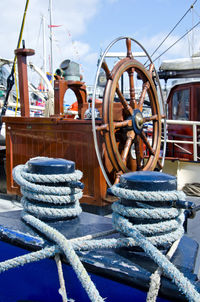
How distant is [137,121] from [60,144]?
890mm

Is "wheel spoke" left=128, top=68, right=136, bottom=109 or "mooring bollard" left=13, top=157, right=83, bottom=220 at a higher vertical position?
"wheel spoke" left=128, top=68, right=136, bottom=109

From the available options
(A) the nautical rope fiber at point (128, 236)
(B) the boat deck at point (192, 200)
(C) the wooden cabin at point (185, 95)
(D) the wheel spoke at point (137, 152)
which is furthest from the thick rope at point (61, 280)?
(C) the wooden cabin at point (185, 95)

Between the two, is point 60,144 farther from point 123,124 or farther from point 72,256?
point 72,256

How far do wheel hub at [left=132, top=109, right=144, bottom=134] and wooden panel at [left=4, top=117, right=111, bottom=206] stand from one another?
1.74 ft

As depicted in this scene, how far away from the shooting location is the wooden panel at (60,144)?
10.8 feet

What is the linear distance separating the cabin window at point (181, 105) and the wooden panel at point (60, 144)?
14.5 feet

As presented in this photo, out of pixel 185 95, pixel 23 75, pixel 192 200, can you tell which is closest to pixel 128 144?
pixel 192 200

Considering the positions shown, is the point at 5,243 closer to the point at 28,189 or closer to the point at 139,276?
the point at 28,189

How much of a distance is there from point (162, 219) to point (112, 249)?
0.33 m

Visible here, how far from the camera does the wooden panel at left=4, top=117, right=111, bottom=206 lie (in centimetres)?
330

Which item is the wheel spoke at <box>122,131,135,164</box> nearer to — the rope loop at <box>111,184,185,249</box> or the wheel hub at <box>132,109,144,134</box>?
the wheel hub at <box>132,109,144,134</box>

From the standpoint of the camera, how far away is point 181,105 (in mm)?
7406

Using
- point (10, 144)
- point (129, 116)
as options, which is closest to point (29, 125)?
point (10, 144)

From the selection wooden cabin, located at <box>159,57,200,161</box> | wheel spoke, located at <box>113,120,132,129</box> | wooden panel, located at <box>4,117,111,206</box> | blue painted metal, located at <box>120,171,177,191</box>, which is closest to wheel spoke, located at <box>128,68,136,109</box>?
wheel spoke, located at <box>113,120,132,129</box>
